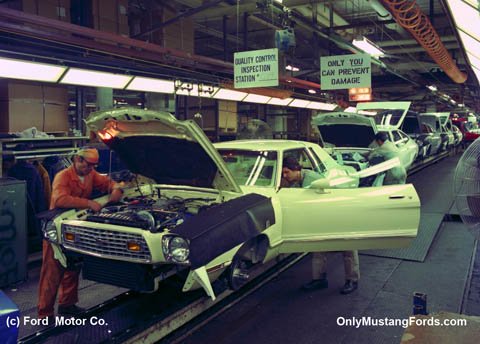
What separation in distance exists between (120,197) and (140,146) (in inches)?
26.6

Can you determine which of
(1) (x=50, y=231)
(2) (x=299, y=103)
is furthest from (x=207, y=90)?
(2) (x=299, y=103)

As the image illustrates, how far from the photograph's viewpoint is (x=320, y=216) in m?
4.38

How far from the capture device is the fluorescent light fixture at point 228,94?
888 centimetres

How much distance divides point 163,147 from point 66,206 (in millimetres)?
1050

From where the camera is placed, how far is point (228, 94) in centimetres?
916

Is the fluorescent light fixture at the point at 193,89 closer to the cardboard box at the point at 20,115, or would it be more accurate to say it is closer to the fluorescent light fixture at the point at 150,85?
the fluorescent light fixture at the point at 150,85

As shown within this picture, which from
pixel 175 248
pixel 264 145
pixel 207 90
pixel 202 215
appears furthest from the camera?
pixel 207 90

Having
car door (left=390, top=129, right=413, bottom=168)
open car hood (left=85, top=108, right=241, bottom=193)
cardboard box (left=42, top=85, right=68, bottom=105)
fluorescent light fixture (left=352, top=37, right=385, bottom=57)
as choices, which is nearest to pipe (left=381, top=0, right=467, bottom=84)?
fluorescent light fixture (left=352, top=37, right=385, bottom=57)

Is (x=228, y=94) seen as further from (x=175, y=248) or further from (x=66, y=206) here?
(x=175, y=248)

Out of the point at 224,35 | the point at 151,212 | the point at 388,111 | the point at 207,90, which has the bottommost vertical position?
the point at 151,212

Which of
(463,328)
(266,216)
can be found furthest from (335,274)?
(463,328)

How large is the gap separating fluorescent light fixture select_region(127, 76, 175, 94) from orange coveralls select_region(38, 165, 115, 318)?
2887 mm

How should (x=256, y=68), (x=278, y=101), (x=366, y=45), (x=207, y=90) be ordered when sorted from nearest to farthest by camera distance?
(x=366, y=45) → (x=256, y=68) → (x=207, y=90) → (x=278, y=101)

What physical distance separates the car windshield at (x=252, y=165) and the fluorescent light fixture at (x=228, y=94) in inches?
154
